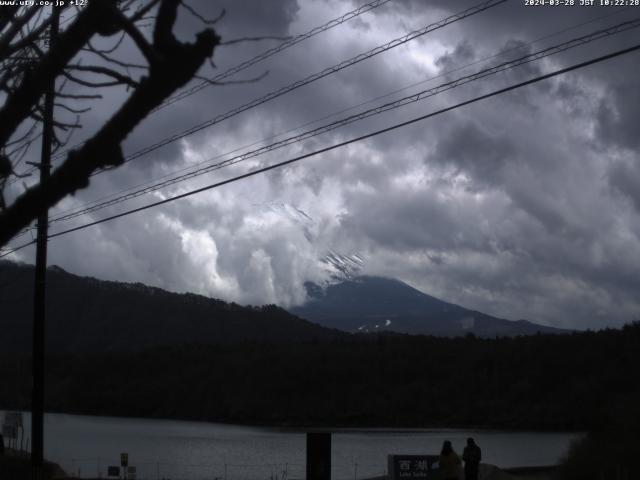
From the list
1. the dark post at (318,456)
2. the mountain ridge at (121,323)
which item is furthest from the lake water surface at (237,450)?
the mountain ridge at (121,323)

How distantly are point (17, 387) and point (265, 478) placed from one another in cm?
8293

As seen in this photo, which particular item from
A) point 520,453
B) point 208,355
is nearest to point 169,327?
point 208,355

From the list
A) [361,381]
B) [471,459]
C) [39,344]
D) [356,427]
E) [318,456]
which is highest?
[39,344]

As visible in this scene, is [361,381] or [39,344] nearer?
[39,344]

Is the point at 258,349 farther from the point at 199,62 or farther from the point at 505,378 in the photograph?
the point at 199,62

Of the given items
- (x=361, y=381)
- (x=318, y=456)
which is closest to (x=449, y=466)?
(x=318, y=456)

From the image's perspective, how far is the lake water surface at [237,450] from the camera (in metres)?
49.7

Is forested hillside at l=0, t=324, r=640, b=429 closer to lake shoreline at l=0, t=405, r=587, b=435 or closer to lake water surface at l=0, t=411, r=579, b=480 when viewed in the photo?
lake shoreline at l=0, t=405, r=587, b=435

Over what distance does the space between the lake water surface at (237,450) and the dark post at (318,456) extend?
21.3 metres

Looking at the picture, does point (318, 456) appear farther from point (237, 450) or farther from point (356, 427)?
point (356, 427)

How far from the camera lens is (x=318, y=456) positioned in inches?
743

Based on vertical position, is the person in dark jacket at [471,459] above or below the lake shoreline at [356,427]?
above

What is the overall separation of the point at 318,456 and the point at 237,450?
5217cm

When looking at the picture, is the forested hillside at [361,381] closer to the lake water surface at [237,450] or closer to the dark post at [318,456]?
the lake water surface at [237,450]
